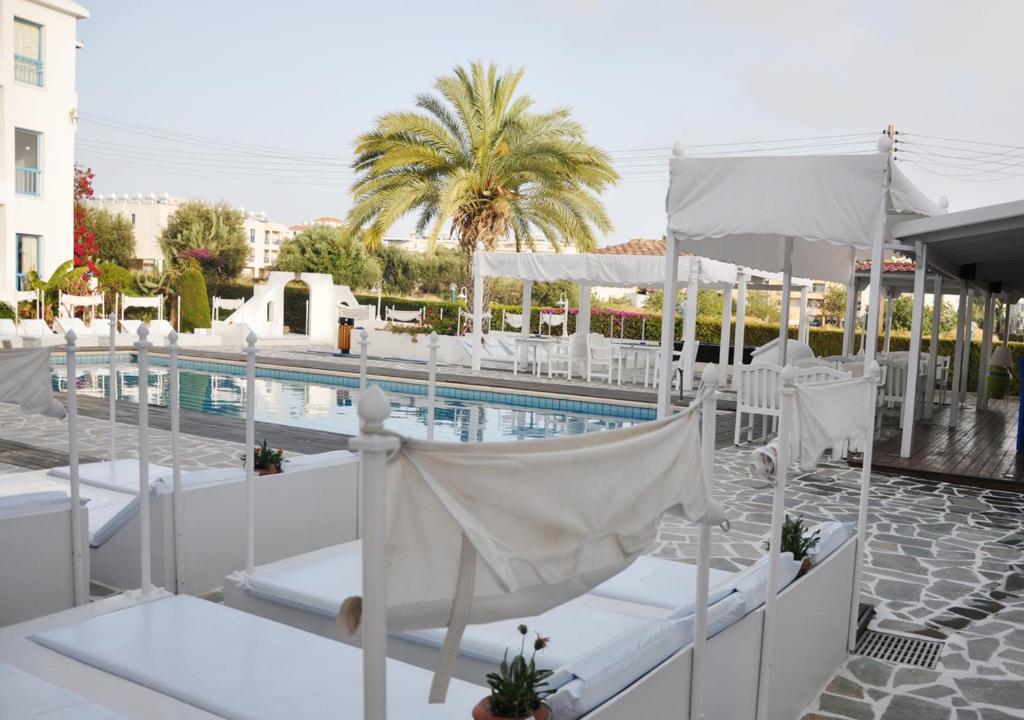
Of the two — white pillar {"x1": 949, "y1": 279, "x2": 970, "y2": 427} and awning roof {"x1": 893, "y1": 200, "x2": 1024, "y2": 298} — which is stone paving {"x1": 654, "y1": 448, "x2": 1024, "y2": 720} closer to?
awning roof {"x1": 893, "y1": 200, "x2": 1024, "y2": 298}

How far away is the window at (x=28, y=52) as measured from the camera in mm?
20531

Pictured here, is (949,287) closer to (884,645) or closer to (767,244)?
(767,244)

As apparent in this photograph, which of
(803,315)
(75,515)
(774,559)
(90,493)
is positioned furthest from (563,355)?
(774,559)

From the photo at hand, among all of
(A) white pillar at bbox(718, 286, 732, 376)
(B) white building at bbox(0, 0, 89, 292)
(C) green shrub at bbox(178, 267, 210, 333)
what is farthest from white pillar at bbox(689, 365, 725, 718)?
Answer: (C) green shrub at bbox(178, 267, 210, 333)

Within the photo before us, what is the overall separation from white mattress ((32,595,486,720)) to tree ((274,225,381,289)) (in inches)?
1262

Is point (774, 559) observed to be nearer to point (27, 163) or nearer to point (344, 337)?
point (344, 337)

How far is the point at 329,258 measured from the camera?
1394 inches

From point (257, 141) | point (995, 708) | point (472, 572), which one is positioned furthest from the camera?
point (257, 141)

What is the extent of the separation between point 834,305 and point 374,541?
3948 centimetres

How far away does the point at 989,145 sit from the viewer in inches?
1318

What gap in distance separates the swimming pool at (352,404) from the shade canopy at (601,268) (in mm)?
2834

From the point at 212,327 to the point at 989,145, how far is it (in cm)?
3005

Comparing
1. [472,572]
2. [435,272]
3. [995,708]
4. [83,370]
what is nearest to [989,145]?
[435,272]

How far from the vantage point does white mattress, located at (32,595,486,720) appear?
114 inches
